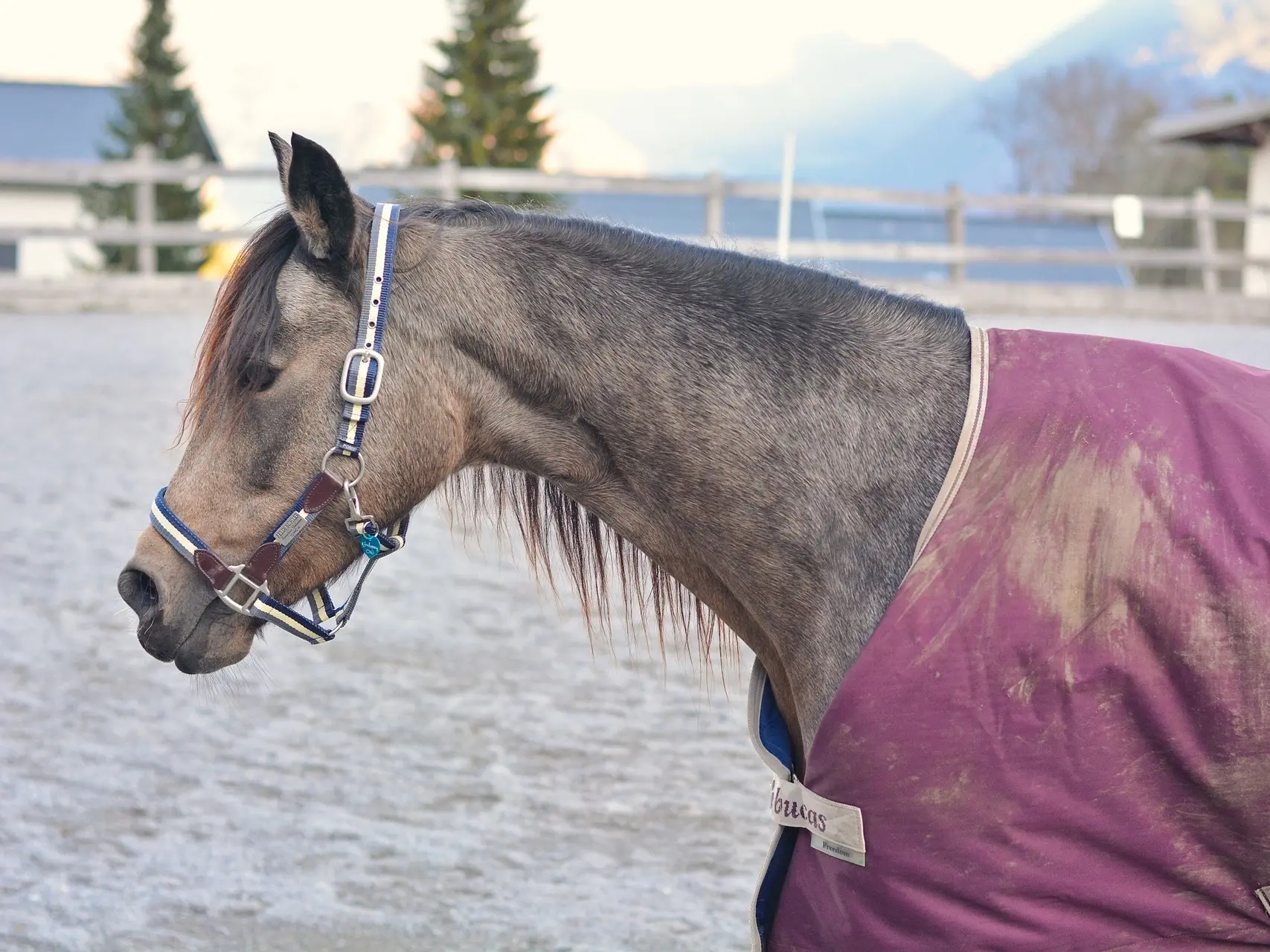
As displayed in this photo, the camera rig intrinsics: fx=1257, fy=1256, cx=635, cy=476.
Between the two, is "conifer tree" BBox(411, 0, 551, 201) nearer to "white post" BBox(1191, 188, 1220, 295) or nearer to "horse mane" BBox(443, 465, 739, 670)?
"white post" BBox(1191, 188, 1220, 295)

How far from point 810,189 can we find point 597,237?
42.1 ft

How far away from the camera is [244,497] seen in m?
1.96

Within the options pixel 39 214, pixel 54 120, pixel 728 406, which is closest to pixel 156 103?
pixel 39 214

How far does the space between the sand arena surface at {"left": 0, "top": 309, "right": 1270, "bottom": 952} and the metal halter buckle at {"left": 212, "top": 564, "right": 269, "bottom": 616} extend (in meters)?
0.60

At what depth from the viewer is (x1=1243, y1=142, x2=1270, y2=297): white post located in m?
18.2

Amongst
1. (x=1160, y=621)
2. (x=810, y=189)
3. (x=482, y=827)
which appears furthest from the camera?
(x=810, y=189)

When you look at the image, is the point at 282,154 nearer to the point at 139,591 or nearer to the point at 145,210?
the point at 139,591

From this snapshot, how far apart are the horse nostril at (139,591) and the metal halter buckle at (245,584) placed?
0.33 feet

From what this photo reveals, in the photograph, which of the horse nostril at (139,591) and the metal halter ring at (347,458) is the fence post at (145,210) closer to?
the horse nostril at (139,591)

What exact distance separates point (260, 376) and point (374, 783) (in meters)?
2.13

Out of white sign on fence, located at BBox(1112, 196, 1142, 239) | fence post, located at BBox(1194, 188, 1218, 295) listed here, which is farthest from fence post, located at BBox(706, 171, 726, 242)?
fence post, located at BBox(1194, 188, 1218, 295)

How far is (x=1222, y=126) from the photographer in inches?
801

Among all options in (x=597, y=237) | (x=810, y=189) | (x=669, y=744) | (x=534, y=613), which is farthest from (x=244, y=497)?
(x=810, y=189)

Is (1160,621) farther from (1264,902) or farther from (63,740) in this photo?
(63,740)
